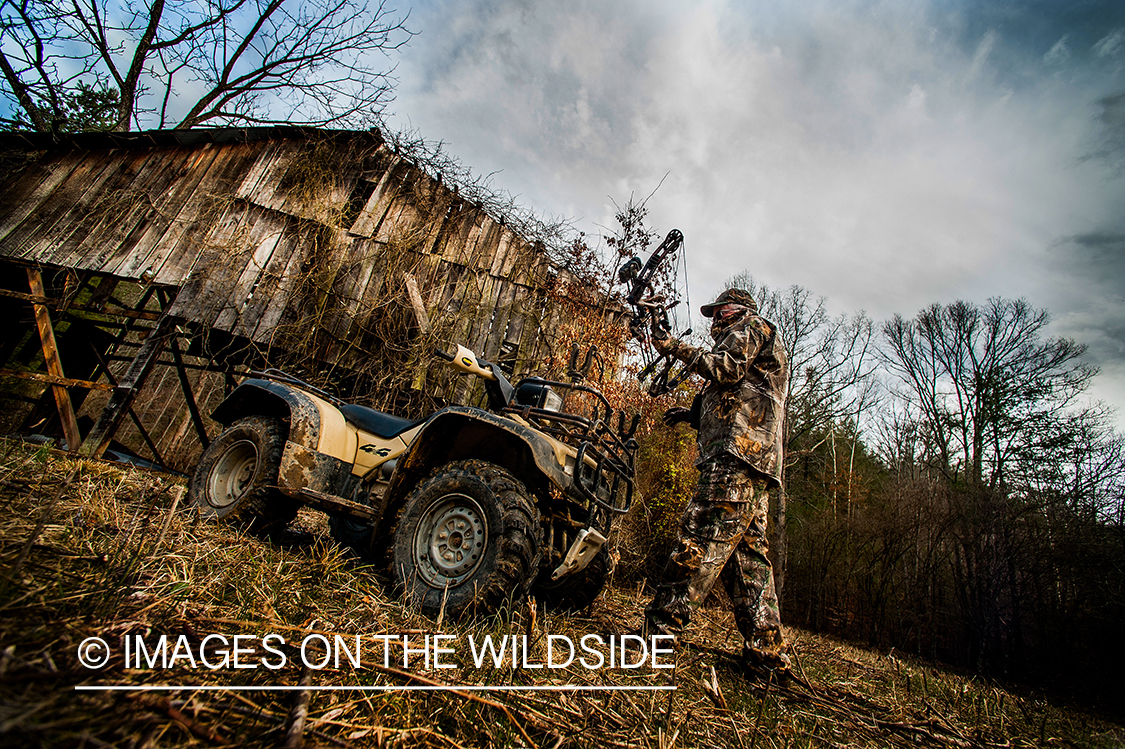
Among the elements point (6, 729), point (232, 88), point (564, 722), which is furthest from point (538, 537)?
point (232, 88)

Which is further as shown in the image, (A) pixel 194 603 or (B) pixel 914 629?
(B) pixel 914 629

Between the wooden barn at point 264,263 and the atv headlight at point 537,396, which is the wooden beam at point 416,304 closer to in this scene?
the wooden barn at point 264,263

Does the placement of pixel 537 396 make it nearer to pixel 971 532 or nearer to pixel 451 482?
pixel 451 482

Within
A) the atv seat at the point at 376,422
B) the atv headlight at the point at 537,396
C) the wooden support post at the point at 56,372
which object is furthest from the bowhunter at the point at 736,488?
the wooden support post at the point at 56,372

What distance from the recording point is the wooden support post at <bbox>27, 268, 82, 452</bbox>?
20.2 ft

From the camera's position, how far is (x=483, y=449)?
11.1 ft

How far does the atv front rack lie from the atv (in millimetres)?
14

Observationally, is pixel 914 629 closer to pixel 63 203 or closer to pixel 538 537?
pixel 538 537

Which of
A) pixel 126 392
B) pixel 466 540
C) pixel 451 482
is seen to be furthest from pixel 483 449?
pixel 126 392

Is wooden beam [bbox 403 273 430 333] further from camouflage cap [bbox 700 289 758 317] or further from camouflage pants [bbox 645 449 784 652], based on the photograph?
camouflage pants [bbox 645 449 784 652]

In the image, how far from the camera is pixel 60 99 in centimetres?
1052

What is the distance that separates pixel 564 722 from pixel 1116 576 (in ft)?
40.0

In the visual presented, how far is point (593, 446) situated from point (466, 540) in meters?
1.01

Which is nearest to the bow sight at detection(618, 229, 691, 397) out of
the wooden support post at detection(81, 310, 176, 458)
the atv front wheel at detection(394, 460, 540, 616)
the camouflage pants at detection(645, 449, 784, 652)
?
the camouflage pants at detection(645, 449, 784, 652)
